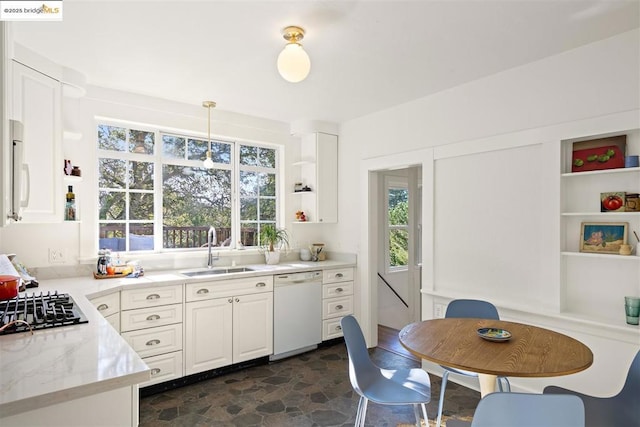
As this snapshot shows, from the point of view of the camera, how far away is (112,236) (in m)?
3.43

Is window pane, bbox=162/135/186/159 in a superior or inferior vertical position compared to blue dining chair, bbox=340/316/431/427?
superior

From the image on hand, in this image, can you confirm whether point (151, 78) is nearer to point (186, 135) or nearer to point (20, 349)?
point (186, 135)

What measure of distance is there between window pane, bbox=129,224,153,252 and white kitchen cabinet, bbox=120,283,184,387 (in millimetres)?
804

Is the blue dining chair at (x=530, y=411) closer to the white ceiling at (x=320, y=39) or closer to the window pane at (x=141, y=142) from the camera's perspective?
the white ceiling at (x=320, y=39)

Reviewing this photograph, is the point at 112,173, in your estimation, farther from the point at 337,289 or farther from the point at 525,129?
the point at 525,129

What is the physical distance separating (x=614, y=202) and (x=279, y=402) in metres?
2.72

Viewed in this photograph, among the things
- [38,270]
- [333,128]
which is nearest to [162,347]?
[38,270]

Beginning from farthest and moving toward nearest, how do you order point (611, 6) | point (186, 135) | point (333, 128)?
point (333, 128) < point (186, 135) < point (611, 6)

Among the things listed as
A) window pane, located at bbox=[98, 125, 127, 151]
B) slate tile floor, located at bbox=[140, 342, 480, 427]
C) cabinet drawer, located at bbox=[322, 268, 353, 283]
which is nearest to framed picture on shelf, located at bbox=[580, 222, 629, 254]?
slate tile floor, located at bbox=[140, 342, 480, 427]

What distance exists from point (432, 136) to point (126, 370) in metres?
3.05

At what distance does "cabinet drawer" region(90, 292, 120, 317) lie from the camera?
2.55m

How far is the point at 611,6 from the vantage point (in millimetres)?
2012

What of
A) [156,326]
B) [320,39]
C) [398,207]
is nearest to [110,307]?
[156,326]

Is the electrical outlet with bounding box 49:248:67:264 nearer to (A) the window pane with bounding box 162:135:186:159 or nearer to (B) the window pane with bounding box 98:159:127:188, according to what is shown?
(B) the window pane with bounding box 98:159:127:188
